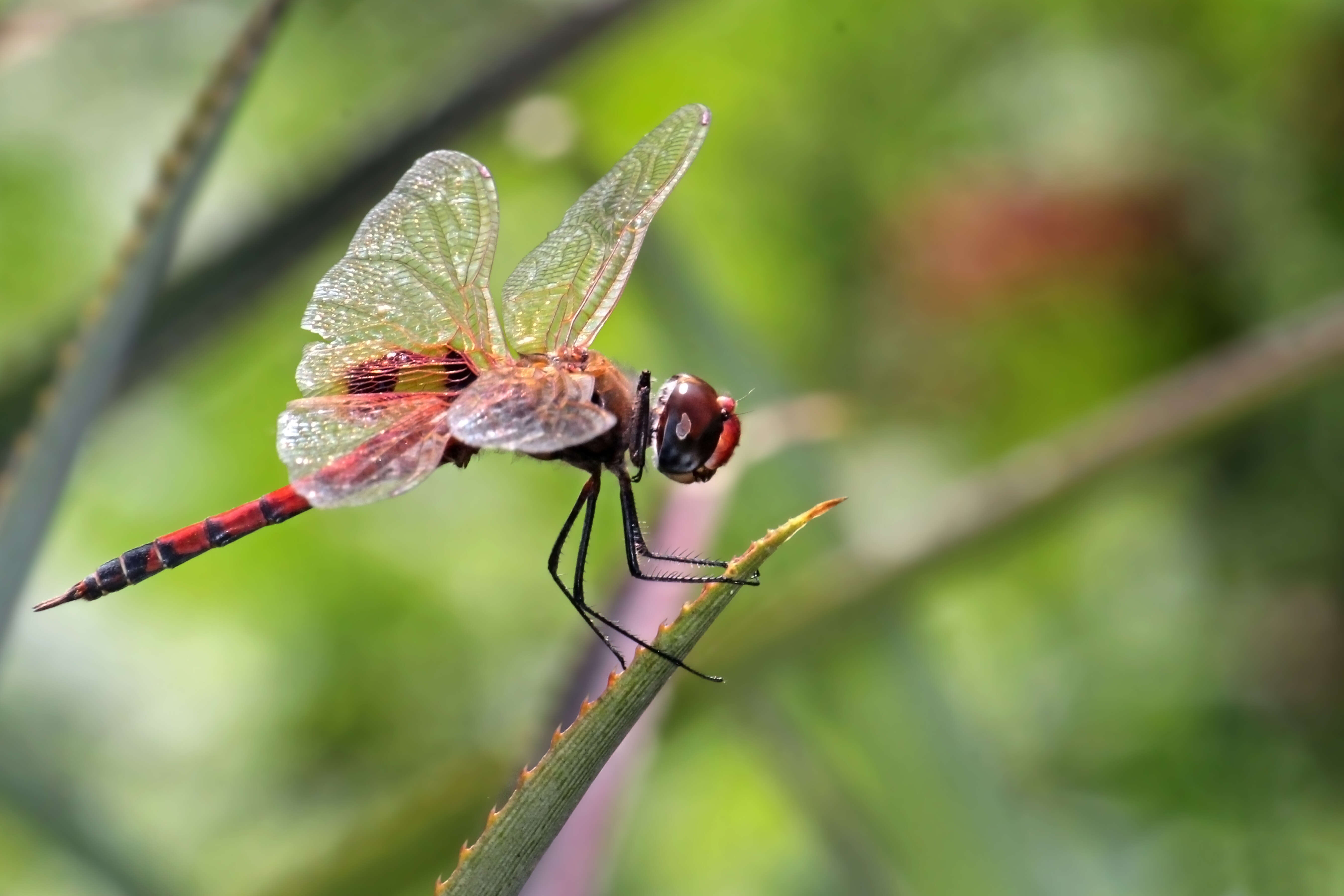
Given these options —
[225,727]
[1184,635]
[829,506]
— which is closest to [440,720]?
[225,727]

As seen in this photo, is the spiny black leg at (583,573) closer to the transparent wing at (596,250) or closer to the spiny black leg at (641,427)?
the spiny black leg at (641,427)

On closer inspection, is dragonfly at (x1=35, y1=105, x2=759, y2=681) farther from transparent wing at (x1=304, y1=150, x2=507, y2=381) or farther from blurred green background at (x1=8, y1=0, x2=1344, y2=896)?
blurred green background at (x1=8, y1=0, x2=1344, y2=896)

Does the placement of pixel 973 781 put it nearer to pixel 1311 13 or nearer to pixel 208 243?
pixel 208 243

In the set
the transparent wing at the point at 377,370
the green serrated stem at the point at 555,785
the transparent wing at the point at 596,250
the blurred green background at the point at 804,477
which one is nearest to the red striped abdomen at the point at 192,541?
the transparent wing at the point at 377,370

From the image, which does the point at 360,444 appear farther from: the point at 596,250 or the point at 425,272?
the point at 596,250

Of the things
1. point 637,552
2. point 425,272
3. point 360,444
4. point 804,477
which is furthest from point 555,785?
point 804,477
